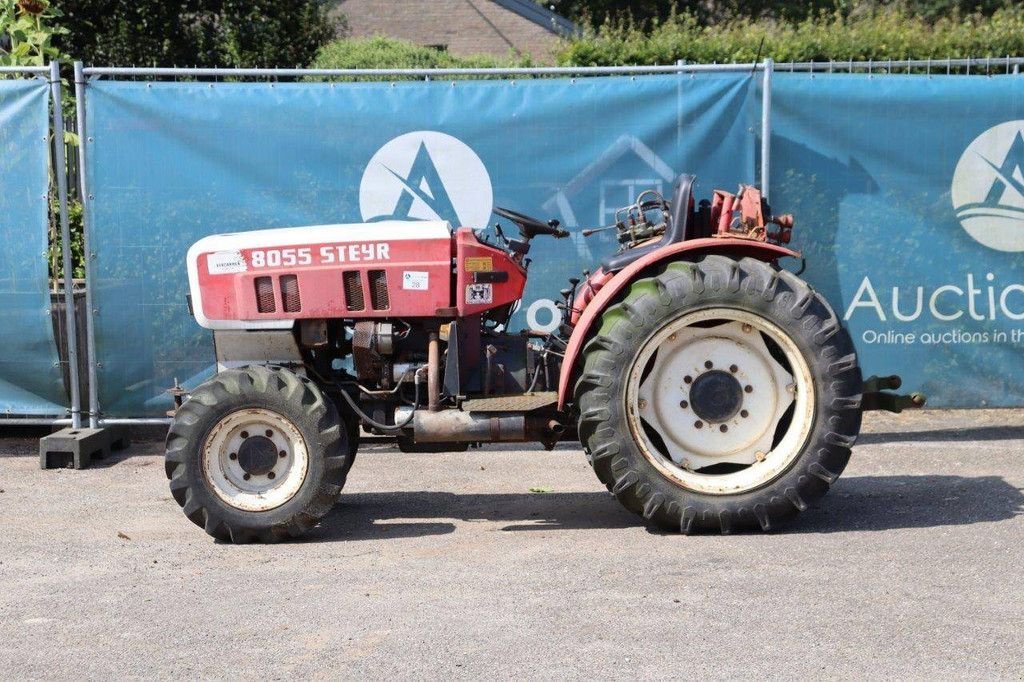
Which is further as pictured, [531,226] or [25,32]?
[25,32]

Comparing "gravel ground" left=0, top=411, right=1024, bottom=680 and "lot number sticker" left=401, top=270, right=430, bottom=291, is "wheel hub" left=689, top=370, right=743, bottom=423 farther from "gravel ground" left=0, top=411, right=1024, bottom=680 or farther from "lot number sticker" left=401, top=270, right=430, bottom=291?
"lot number sticker" left=401, top=270, right=430, bottom=291

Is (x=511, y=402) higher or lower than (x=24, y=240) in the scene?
lower

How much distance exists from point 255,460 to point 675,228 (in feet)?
7.98

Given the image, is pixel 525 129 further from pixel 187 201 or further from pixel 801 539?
pixel 801 539

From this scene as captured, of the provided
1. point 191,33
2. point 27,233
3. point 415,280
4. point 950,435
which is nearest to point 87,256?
point 27,233

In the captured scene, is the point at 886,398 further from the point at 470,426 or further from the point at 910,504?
the point at 470,426

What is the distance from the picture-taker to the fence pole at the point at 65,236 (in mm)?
8742

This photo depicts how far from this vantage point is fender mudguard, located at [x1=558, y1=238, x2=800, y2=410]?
6562 millimetres

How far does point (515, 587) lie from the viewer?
5.68 meters

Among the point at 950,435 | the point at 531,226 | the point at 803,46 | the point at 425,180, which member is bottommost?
the point at 950,435

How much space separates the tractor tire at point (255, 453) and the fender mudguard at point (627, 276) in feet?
3.81

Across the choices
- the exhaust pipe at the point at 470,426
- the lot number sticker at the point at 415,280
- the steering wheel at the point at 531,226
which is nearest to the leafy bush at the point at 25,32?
the lot number sticker at the point at 415,280

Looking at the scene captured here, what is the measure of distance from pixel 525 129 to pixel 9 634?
496 centimetres

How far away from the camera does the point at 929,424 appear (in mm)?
9633
